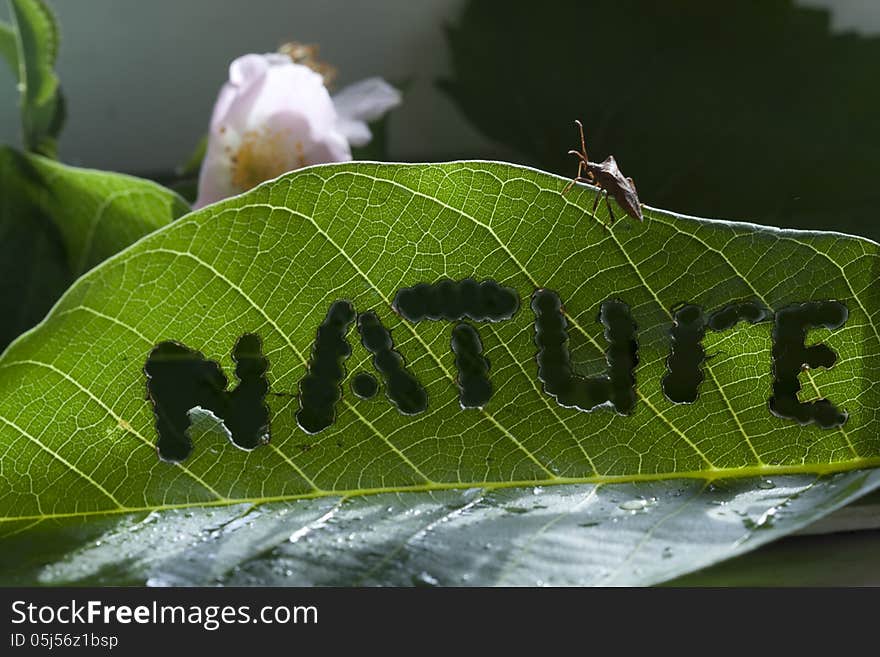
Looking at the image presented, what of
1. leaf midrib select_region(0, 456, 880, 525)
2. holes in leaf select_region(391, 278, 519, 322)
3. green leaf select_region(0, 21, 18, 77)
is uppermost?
green leaf select_region(0, 21, 18, 77)

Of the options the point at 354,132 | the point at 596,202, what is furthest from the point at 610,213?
the point at 354,132

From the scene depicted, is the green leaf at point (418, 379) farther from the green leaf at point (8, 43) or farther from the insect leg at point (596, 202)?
the green leaf at point (8, 43)

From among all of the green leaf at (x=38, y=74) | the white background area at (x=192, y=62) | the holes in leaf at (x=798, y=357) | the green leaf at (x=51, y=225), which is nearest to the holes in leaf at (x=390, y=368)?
the holes in leaf at (x=798, y=357)

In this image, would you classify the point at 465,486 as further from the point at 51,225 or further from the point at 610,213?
the point at 51,225

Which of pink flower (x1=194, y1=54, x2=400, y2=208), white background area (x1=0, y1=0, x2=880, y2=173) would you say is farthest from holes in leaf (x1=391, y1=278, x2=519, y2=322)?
white background area (x1=0, y1=0, x2=880, y2=173)

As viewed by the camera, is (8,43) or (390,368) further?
(8,43)

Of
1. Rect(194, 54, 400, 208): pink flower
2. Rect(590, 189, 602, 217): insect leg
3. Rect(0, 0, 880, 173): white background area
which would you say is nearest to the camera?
Rect(590, 189, 602, 217): insect leg

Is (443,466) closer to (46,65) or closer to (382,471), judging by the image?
(382,471)

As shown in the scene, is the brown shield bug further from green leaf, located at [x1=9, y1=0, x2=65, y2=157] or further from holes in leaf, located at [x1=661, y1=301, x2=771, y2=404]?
green leaf, located at [x1=9, y1=0, x2=65, y2=157]
